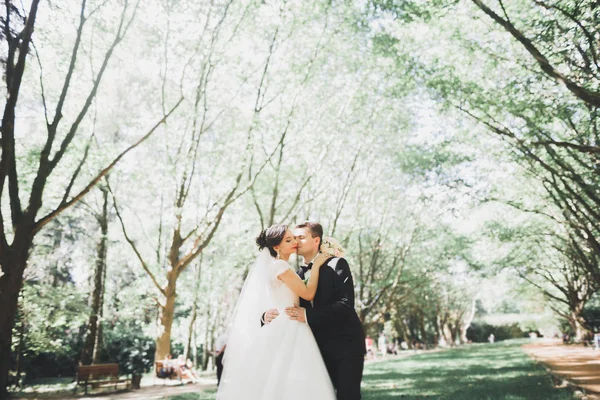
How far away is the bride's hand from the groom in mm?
52

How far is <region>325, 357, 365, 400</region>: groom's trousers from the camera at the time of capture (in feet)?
12.4

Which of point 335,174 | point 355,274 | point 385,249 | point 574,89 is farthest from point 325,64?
point 355,274

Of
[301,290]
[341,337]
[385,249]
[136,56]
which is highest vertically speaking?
[136,56]

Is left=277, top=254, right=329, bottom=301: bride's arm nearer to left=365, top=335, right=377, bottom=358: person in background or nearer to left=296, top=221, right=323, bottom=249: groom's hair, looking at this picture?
left=296, top=221, right=323, bottom=249: groom's hair

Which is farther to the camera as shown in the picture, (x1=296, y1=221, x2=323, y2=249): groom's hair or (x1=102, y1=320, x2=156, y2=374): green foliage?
(x1=102, y1=320, x2=156, y2=374): green foliage

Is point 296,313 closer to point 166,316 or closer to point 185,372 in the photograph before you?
point 166,316

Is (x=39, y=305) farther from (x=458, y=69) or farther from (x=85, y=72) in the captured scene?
(x=458, y=69)

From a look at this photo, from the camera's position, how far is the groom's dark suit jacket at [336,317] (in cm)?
389

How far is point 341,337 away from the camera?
397 cm

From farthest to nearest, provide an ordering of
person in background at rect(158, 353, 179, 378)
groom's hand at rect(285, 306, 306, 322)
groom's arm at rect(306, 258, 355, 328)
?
1. person in background at rect(158, 353, 179, 378)
2. groom's hand at rect(285, 306, 306, 322)
3. groom's arm at rect(306, 258, 355, 328)

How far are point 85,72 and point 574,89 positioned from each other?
11.7 metres

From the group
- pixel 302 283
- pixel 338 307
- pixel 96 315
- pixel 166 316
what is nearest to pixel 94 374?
pixel 166 316

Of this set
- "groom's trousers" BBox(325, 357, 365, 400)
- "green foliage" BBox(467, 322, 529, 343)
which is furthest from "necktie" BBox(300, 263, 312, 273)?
"green foliage" BBox(467, 322, 529, 343)

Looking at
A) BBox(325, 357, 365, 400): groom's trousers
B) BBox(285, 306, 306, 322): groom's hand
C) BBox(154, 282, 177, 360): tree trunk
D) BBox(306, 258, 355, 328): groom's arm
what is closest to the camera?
BBox(325, 357, 365, 400): groom's trousers
